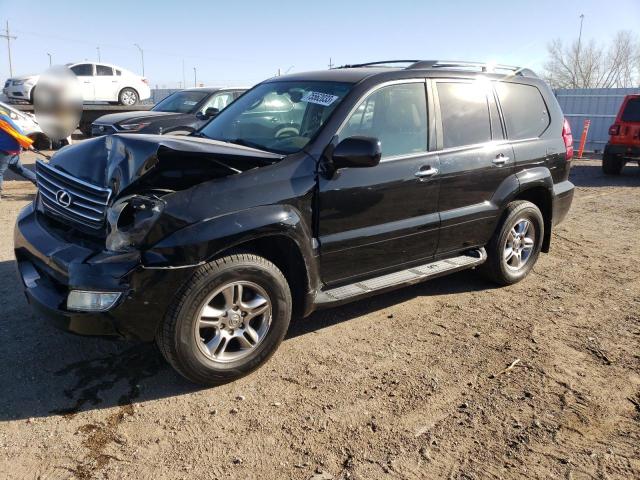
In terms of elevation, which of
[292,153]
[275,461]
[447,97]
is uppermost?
[447,97]

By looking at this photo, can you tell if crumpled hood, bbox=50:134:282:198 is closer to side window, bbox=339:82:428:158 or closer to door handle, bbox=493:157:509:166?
side window, bbox=339:82:428:158

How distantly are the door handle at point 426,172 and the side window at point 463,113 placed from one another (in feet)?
0.92

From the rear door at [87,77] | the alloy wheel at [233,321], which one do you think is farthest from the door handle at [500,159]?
the rear door at [87,77]

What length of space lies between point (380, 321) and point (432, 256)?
0.68m

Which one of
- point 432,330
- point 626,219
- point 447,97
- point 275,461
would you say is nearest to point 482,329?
point 432,330

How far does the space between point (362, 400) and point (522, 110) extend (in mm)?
3269

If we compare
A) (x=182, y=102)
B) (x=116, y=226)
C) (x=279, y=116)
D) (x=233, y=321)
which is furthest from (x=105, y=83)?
(x=233, y=321)

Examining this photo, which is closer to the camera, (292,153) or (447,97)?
(292,153)

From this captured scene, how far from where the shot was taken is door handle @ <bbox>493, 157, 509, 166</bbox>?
459 cm

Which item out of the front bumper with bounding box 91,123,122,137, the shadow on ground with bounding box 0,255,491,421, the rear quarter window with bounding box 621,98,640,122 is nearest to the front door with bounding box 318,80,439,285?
the shadow on ground with bounding box 0,255,491,421

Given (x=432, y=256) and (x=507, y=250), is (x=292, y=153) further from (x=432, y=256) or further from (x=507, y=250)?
(x=507, y=250)

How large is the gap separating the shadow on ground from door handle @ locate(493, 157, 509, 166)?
74.1 inches

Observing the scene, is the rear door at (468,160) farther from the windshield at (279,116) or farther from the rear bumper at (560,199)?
the windshield at (279,116)

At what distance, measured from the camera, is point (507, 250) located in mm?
4996
